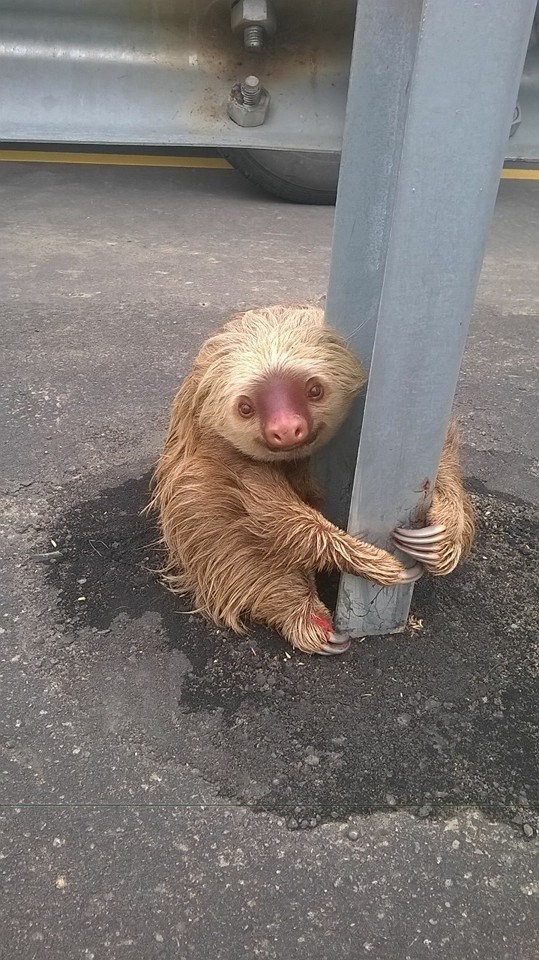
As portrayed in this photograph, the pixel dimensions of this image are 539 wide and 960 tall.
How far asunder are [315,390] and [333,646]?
810mm

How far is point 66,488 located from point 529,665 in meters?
1.89

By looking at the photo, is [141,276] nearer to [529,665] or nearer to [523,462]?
[523,462]

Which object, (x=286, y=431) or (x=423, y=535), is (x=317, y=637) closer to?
(x=423, y=535)

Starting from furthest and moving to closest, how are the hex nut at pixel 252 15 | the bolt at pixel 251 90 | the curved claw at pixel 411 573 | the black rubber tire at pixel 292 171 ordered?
the black rubber tire at pixel 292 171 → the bolt at pixel 251 90 → the hex nut at pixel 252 15 → the curved claw at pixel 411 573

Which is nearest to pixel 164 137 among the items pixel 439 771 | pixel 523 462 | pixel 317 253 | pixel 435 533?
pixel 317 253

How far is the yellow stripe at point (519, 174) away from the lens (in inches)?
311

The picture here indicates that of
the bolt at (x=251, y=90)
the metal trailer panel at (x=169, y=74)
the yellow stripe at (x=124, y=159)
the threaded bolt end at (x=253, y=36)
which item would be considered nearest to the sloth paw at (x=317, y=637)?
the metal trailer panel at (x=169, y=74)

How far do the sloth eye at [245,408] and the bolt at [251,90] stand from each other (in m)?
3.87

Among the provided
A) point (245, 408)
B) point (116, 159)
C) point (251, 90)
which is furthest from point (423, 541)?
point (116, 159)

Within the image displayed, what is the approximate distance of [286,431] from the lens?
6.19 feet

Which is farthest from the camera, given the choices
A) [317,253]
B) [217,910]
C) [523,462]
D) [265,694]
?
[317,253]

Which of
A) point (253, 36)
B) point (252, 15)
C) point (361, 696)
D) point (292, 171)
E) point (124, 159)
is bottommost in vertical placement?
point (124, 159)

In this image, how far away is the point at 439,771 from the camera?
1987mm

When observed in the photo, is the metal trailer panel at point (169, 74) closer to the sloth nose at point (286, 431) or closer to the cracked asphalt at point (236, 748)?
the cracked asphalt at point (236, 748)
